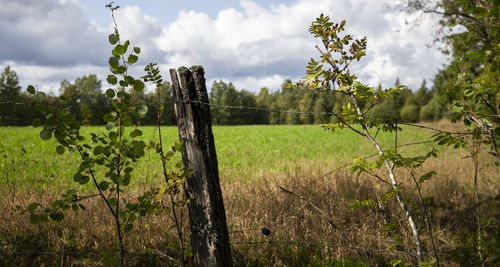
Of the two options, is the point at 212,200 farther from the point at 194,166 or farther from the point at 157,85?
the point at 157,85

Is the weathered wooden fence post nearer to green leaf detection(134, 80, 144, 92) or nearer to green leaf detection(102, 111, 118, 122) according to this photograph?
green leaf detection(134, 80, 144, 92)

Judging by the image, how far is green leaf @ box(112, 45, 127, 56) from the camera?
6.15 ft

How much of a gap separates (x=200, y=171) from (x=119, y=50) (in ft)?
3.02

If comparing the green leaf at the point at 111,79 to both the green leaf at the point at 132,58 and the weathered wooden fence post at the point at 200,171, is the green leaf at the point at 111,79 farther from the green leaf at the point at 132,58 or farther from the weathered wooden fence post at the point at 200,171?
the weathered wooden fence post at the point at 200,171

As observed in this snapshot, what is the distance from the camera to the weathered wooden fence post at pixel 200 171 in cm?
218

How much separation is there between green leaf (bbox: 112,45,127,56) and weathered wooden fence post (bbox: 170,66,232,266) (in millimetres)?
442

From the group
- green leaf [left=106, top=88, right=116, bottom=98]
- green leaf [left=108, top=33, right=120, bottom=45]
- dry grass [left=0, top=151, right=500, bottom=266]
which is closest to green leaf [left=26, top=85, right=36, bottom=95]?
green leaf [left=106, top=88, right=116, bottom=98]

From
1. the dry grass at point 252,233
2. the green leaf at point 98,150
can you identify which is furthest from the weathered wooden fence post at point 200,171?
the green leaf at point 98,150

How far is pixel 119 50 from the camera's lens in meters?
1.89

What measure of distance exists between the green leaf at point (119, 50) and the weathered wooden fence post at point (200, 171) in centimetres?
44

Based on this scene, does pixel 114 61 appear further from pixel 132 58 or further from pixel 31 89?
pixel 31 89

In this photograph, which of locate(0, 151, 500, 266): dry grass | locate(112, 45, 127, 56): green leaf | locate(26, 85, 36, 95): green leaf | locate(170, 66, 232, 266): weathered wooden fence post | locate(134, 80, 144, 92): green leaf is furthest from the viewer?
locate(0, 151, 500, 266): dry grass

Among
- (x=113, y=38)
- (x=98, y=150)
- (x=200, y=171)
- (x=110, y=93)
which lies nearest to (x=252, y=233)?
(x=200, y=171)

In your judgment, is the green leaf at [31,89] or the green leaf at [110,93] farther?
the green leaf at [110,93]
